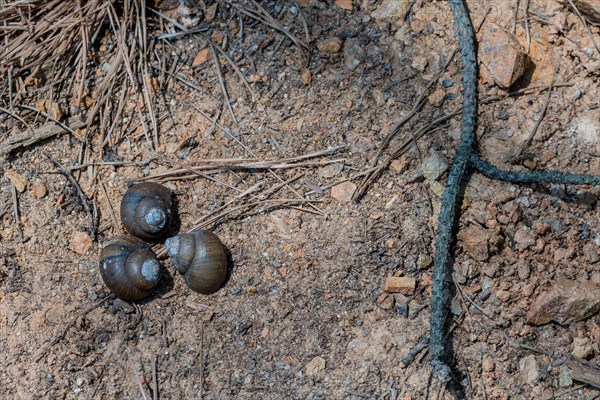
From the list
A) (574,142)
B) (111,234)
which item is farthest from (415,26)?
(111,234)

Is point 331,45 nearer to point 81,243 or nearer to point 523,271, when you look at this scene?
point 523,271

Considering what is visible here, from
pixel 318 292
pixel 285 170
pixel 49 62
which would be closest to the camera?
pixel 318 292

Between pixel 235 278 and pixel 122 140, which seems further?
pixel 122 140

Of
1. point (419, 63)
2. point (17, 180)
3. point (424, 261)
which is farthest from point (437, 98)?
point (17, 180)

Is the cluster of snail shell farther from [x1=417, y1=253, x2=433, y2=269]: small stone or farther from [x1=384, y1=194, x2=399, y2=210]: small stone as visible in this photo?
[x1=417, y1=253, x2=433, y2=269]: small stone

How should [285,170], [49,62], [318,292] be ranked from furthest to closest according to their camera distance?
[49,62] < [285,170] < [318,292]

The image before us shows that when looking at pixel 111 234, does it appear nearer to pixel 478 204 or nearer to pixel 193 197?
pixel 193 197
